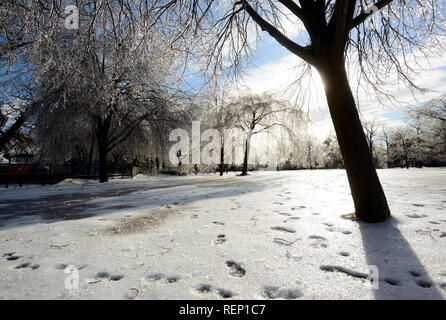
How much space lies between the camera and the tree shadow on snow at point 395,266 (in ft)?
3.91

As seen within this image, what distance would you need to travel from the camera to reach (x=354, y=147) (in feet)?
8.88

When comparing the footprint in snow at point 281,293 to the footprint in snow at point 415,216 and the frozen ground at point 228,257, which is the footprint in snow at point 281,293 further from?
the footprint in snow at point 415,216

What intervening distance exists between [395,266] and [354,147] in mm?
1566

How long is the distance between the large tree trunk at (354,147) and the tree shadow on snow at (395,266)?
405mm

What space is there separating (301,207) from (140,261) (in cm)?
262

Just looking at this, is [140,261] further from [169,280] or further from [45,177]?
[45,177]

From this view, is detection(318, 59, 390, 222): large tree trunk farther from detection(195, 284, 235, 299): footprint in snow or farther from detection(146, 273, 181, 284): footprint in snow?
detection(146, 273, 181, 284): footprint in snow

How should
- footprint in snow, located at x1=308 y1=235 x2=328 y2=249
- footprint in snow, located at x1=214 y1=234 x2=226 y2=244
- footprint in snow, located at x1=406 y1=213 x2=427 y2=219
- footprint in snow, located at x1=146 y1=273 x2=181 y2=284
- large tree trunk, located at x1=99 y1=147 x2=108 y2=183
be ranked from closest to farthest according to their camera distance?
footprint in snow, located at x1=146 y1=273 x2=181 y2=284 < footprint in snow, located at x1=308 y1=235 x2=328 y2=249 < footprint in snow, located at x1=214 y1=234 x2=226 y2=244 < footprint in snow, located at x1=406 y1=213 x2=427 y2=219 < large tree trunk, located at x1=99 y1=147 x2=108 y2=183

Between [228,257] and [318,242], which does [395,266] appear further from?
[228,257]

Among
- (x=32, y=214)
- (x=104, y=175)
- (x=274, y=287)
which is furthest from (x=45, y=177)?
(x=274, y=287)

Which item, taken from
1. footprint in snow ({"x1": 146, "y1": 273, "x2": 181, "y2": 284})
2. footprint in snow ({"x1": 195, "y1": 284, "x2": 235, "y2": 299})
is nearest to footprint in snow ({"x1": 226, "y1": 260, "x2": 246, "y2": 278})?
footprint in snow ({"x1": 195, "y1": 284, "x2": 235, "y2": 299})

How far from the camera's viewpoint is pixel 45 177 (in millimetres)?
11453

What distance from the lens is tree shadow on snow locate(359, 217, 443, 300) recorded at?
1.19 m

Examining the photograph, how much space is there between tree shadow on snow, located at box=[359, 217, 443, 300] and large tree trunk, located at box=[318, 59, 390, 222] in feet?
1.33
